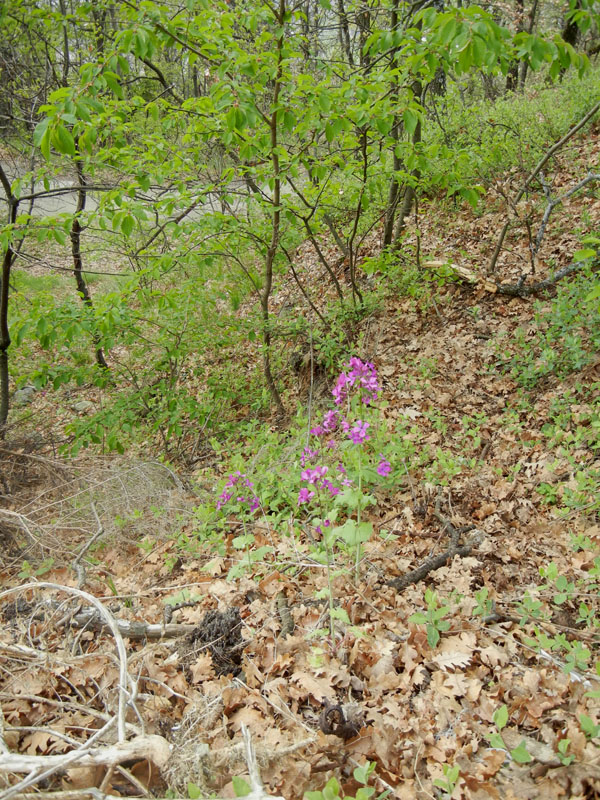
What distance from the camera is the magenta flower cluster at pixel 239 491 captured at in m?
3.37

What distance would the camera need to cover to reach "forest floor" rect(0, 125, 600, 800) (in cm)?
166

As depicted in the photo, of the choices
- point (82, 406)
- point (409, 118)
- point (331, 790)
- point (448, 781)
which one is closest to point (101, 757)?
point (331, 790)

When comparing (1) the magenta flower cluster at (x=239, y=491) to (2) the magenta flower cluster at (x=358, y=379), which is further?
(1) the magenta flower cluster at (x=239, y=491)

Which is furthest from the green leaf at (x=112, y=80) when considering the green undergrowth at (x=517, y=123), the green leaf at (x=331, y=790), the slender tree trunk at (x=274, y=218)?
the green undergrowth at (x=517, y=123)

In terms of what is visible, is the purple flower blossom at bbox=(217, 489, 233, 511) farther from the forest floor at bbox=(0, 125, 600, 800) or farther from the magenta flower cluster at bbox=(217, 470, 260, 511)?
the forest floor at bbox=(0, 125, 600, 800)

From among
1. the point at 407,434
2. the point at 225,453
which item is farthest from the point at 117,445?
the point at 407,434

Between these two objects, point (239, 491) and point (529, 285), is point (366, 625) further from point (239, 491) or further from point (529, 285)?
point (529, 285)

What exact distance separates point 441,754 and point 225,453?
400cm

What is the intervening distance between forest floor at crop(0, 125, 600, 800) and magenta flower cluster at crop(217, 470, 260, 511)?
22 cm

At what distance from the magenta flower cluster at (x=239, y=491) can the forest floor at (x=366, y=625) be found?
0.22 m

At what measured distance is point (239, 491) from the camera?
365 centimetres

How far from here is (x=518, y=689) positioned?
1.90m

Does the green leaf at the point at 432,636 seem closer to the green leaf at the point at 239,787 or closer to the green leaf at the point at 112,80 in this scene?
the green leaf at the point at 239,787

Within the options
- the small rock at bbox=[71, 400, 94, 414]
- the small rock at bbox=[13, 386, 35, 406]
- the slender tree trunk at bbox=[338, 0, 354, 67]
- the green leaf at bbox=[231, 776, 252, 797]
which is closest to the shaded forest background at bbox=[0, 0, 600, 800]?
the green leaf at bbox=[231, 776, 252, 797]
